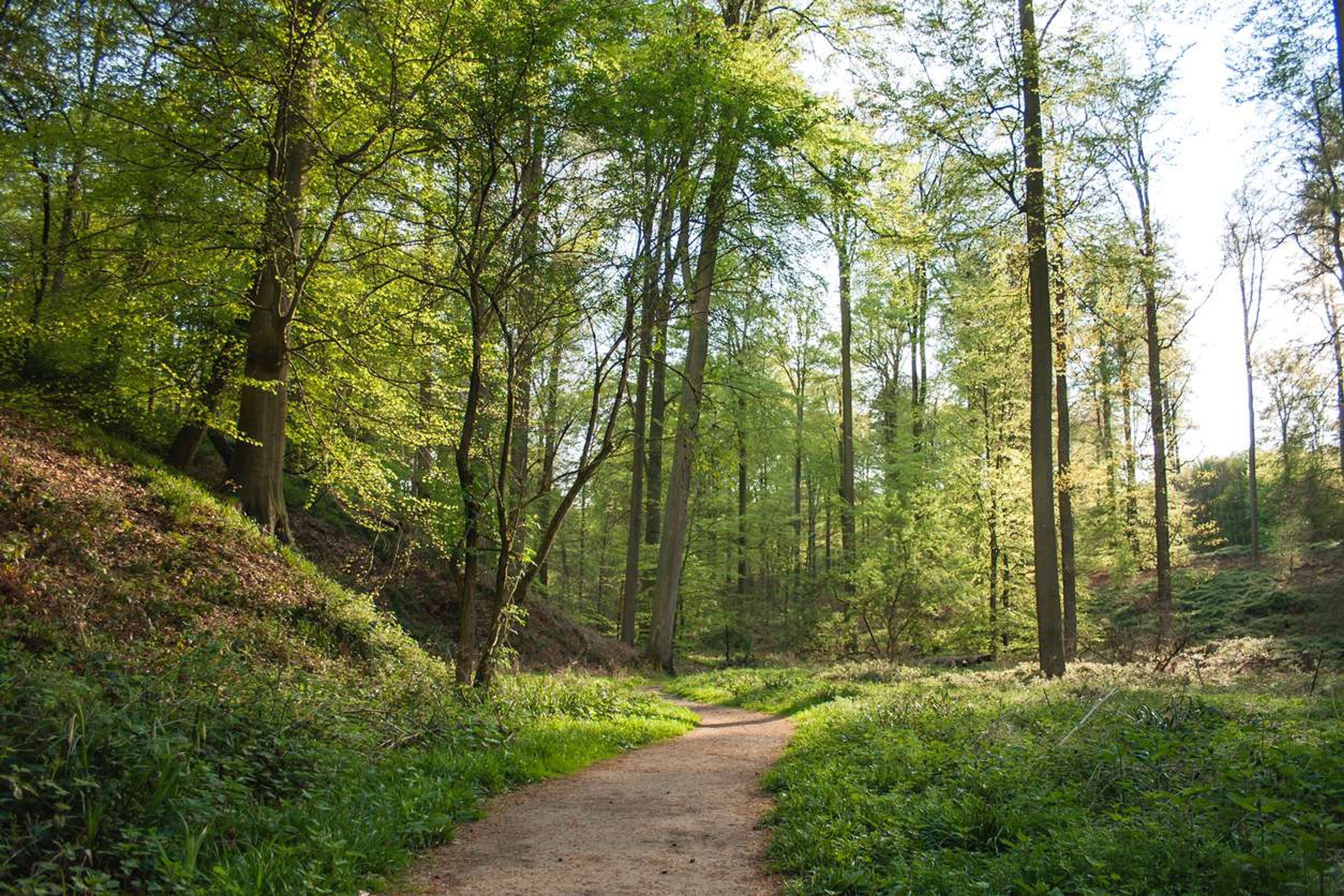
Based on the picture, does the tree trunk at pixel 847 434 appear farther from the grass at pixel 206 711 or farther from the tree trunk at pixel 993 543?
the grass at pixel 206 711

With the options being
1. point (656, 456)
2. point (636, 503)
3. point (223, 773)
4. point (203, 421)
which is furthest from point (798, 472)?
point (223, 773)

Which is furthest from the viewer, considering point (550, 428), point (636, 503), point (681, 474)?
point (636, 503)

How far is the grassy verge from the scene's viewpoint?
10.7 ft

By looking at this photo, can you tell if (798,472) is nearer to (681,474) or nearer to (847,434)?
(847,434)

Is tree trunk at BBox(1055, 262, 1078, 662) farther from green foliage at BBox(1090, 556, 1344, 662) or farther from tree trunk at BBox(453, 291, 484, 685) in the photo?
tree trunk at BBox(453, 291, 484, 685)

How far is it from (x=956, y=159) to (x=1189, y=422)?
22.2 meters

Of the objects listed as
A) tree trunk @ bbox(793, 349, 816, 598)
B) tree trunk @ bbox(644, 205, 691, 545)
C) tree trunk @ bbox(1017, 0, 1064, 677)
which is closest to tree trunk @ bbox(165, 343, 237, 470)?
tree trunk @ bbox(644, 205, 691, 545)

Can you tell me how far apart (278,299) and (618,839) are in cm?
831

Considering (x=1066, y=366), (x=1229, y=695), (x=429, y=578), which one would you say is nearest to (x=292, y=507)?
(x=429, y=578)

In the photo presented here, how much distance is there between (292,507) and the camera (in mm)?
13539

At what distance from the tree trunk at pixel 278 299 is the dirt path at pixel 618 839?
6244mm

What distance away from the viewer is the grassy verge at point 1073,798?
3260mm

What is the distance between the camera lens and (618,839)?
15.8ft

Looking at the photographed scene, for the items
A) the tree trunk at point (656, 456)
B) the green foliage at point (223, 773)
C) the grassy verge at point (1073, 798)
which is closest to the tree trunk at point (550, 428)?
the tree trunk at point (656, 456)
